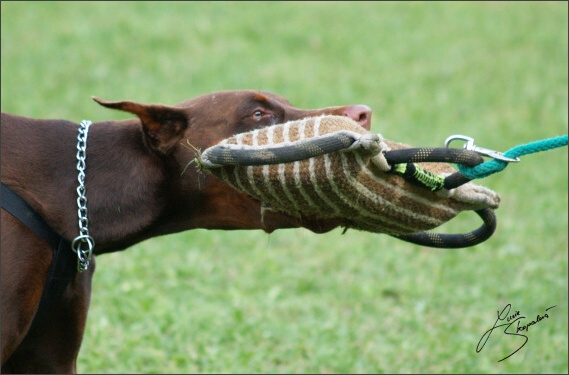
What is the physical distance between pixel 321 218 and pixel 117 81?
7802 millimetres

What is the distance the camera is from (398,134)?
9531mm

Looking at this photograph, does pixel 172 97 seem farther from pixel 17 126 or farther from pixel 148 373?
pixel 17 126

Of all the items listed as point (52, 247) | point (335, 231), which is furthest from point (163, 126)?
point (335, 231)

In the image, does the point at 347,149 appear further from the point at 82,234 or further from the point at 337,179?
the point at 82,234

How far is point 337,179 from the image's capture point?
3213 millimetres

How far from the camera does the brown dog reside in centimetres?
374

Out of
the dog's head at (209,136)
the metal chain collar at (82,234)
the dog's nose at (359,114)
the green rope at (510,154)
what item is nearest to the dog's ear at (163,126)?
the dog's head at (209,136)

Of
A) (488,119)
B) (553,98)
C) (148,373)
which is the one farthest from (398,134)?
(148,373)

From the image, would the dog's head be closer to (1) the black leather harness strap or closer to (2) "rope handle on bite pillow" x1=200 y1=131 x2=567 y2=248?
(2) "rope handle on bite pillow" x1=200 y1=131 x2=567 y2=248

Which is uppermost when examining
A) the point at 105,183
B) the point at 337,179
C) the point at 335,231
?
the point at 337,179

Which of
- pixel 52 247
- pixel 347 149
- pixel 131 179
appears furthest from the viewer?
pixel 131 179

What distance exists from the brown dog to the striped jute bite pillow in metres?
0.28

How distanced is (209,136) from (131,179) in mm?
390

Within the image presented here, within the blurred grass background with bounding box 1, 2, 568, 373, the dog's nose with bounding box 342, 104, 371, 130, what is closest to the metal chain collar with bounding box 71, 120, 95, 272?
the dog's nose with bounding box 342, 104, 371, 130
